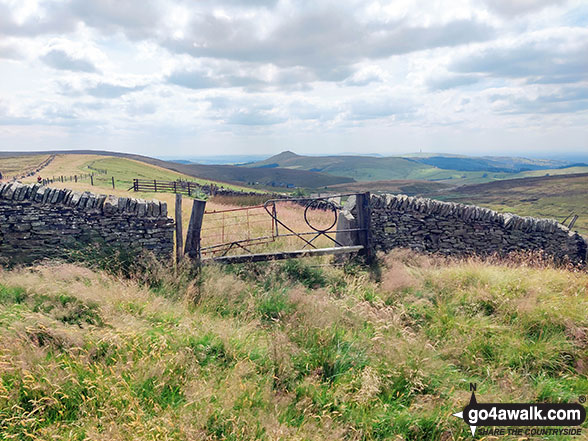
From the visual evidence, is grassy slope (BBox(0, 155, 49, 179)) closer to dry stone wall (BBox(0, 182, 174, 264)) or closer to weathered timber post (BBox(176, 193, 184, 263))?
dry stone wall (BBox(0, 182, 174, 264))

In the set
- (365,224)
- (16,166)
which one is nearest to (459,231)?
(365,224)

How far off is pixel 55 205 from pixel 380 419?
7.46 m

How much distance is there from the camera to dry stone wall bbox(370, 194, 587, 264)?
10.0m

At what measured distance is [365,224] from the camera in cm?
895

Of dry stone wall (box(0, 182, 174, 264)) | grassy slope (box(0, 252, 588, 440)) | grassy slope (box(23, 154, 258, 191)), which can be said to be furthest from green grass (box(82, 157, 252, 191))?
grassy slope (box(0, 252, 588, 440))

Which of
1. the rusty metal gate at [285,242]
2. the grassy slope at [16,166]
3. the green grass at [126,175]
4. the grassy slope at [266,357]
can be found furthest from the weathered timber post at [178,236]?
the grassy slope at [16,166]

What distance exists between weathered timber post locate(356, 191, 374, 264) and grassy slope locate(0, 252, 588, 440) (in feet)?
6.91

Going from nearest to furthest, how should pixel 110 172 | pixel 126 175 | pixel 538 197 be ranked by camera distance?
pixel 126 175 < pixel 110 172 < pixel 538 197

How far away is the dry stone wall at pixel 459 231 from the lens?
10.0 metres

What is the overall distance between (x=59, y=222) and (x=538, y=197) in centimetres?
11595

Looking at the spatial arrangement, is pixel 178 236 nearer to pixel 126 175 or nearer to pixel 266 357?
pixel 266 357

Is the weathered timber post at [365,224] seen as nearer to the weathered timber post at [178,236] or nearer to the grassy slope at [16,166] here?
the weathered timber post at [178,236]

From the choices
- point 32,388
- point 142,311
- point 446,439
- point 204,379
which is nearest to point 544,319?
point 446,439

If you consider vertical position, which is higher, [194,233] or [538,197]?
[194,233]
